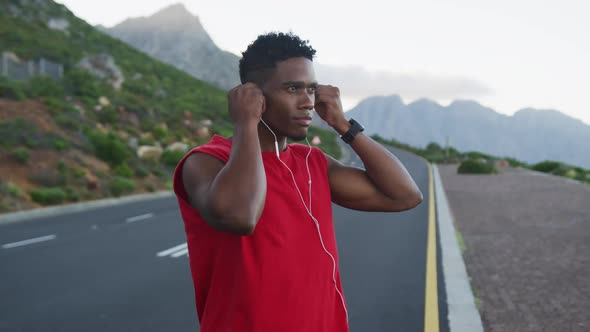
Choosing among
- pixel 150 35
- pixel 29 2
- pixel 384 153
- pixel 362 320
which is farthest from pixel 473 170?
pixel 150 35

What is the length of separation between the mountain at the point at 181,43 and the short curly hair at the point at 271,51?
124175 mm

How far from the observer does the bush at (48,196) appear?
17.2m

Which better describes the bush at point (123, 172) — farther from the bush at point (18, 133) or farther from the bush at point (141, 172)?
the bush at point (18, 133)

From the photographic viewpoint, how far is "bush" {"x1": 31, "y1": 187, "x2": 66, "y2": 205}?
17219 millimetres

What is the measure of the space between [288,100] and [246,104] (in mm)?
175

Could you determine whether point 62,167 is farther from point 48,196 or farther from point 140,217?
point 140,217

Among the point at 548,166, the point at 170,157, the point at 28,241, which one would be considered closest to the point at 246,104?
the point at 28,241

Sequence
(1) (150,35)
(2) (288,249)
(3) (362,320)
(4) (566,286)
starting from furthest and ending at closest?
(1) (150,35), (4) (566,286), (3) (362,320), (2) (288,249)

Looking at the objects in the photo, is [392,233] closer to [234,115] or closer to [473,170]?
[234,115]

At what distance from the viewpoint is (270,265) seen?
175 cm

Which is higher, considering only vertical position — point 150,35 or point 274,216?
point 150,35

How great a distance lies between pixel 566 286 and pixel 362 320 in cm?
278

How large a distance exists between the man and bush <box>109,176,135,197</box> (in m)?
19.8

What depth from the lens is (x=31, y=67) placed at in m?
36.8
